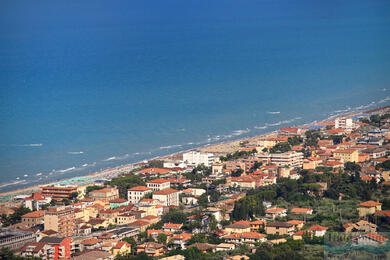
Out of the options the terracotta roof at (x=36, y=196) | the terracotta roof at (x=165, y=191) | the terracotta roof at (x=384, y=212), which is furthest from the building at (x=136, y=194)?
the terracotta roof at (x=384, y=212)

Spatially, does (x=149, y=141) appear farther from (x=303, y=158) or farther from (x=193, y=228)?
(x=193, y=228)

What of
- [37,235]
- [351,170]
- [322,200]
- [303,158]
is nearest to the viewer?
[37,235]

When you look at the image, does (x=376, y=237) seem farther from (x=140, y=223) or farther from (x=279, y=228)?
→ (x=140, y=223)

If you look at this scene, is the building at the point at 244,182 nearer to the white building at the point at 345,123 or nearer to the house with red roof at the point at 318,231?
the house with red roof at the point at 318,231

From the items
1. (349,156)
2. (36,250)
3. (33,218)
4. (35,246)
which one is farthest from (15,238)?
(349,156)

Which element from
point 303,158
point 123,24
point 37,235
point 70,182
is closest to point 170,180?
point 70,182

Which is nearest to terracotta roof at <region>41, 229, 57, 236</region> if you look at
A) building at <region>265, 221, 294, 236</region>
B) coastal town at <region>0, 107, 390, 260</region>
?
coastal town at <region>0, 107, 390, 260</region>
